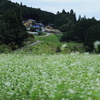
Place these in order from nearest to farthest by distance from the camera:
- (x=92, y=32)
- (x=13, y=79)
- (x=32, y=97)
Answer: (x=32, y=97), (x=13, y=79), (x=92, y=32)

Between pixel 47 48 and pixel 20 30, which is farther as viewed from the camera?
pixel 20 30

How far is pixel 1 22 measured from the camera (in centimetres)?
4338

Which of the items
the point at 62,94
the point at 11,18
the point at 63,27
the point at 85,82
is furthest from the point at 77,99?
the point at 63,27

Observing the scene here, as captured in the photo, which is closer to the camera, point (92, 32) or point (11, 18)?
point (11, 18)

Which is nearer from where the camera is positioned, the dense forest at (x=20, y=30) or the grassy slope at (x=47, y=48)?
the grassy slope at (x=47, y=48)

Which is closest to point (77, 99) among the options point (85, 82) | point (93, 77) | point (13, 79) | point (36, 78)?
point (85, 82)

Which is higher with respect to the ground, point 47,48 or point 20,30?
point 20,30

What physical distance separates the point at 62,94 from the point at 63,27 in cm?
11156

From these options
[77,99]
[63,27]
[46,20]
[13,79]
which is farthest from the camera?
[46,20]

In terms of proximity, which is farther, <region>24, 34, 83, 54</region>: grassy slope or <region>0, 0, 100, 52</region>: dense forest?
<region>0, 0, 100, 52</region>: dense forest

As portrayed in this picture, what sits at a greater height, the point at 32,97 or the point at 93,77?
the point at 93,77

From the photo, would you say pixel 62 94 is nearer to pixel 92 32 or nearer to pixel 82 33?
pixel 92 32

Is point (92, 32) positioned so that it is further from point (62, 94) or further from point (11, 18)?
point (62, 94)

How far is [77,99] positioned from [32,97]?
1407 millimetres
